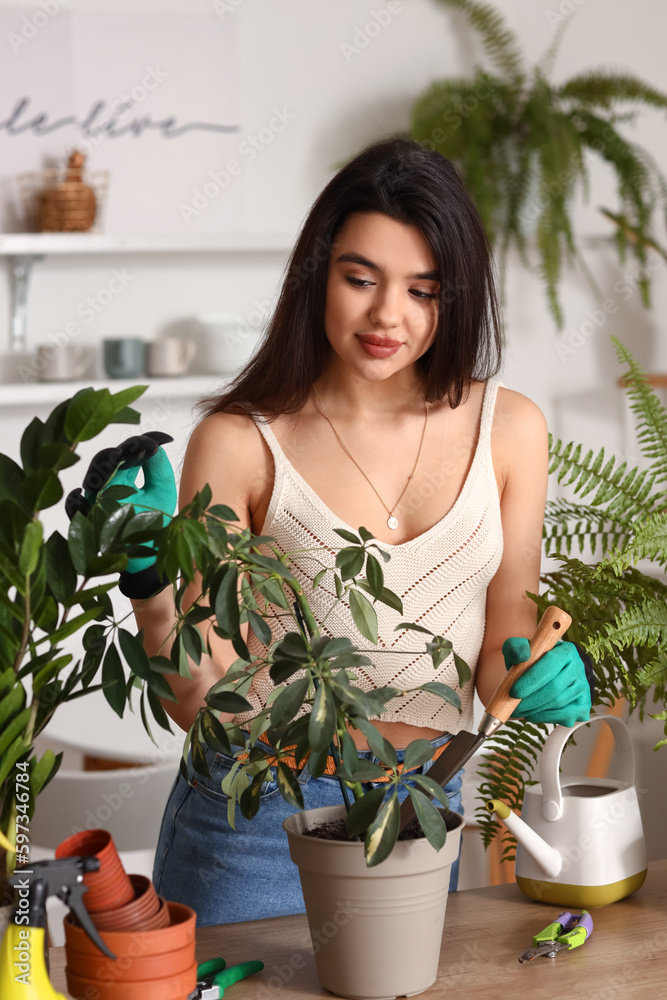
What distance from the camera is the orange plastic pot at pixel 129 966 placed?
65cm

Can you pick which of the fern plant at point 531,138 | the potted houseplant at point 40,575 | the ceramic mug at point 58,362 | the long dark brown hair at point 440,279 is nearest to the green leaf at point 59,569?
the potted houseplant at point 40,575

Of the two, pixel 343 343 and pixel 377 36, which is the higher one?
pixel 377 36

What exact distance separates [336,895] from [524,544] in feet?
1.94

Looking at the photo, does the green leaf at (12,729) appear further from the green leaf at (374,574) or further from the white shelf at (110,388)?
the white shelf at (110,388)

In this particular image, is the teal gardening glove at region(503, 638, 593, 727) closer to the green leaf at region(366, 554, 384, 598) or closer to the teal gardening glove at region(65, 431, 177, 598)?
the green leaf at region(366, 554, 384, 598)

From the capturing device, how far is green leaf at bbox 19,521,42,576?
1.98 ft

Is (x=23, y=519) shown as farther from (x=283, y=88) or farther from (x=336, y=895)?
(x=283, y=88)

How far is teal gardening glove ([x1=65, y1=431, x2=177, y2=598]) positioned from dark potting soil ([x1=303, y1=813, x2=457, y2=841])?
0.23 m

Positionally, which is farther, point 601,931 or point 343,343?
point 343,343

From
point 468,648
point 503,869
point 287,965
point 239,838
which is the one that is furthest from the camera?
point 503,869

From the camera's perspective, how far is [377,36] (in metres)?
2.72

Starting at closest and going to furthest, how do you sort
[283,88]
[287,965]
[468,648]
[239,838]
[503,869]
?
[287,965] < [239,838] < [468,648] < [503,869] < [283,88]

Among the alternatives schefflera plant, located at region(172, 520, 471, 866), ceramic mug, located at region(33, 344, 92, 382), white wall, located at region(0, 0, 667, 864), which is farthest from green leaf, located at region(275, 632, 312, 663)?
white wall, located at region(0, 0, 667, 864)

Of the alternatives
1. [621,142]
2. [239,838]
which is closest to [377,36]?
[621,142]
